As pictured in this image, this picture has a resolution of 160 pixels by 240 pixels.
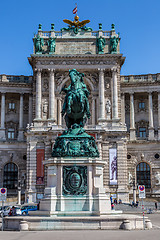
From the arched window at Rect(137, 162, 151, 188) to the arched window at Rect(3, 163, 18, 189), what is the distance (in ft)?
67.2

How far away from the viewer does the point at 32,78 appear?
72188mm

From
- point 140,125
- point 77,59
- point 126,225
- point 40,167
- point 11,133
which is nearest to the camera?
point 126,225

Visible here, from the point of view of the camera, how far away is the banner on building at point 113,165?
60.9m

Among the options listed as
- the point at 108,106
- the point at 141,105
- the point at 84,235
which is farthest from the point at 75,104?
the point at 141,105

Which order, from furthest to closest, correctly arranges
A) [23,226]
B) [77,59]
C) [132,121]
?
[132,121]
[77,59]
[23,226]

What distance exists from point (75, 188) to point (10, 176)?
44412 mm

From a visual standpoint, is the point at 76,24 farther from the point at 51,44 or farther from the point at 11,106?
the point at 11,106

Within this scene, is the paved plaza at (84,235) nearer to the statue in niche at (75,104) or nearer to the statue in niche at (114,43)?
the statue in niche at (75,104)

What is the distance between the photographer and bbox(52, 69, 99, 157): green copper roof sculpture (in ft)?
85.7

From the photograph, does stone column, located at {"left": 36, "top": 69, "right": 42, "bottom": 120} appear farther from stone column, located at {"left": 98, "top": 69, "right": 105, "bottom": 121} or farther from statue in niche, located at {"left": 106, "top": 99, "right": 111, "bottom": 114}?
statue in niche, located at {"left": 106, "top": 99, "right": 111, "bottom": 114}

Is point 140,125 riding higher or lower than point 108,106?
lower

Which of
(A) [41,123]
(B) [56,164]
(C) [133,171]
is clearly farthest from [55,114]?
(B) [56,164]

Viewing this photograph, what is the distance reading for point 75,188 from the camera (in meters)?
25.3

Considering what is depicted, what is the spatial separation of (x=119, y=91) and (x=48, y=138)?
14545 mm
